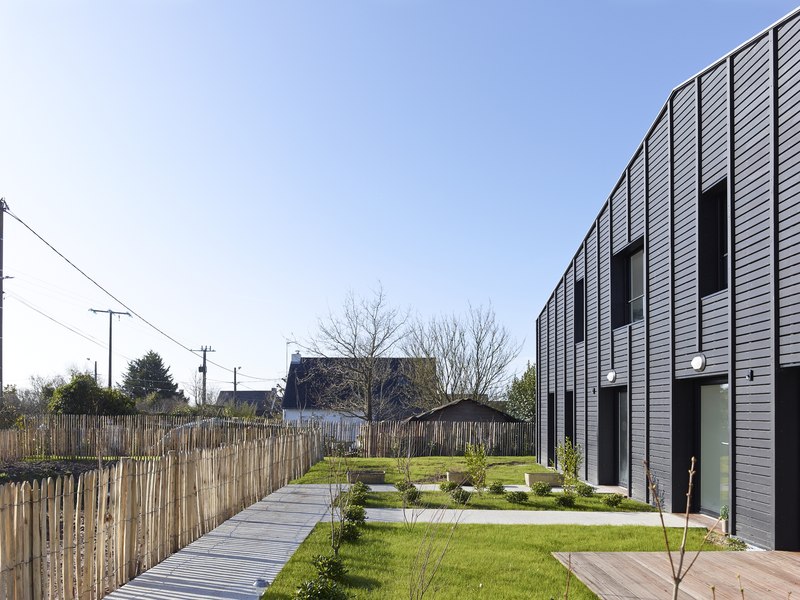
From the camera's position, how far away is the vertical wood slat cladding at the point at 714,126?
948 centimetres

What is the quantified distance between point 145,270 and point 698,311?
17654 mm

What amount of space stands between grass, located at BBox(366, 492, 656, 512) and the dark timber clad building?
615 millimetres

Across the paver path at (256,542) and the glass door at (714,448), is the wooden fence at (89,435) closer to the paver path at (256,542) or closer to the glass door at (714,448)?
the paver path at (256,542)

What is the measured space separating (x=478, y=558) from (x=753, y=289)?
4280mm

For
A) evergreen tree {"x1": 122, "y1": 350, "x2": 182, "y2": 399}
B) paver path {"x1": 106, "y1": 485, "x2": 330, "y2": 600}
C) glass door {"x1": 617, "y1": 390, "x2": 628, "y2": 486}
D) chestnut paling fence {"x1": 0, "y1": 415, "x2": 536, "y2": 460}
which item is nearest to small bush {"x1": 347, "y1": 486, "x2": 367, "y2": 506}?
paver path {"x1": 106, "y1": 485, "x2": 330, "y2": 600}

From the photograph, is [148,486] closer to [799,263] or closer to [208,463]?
[208,463]

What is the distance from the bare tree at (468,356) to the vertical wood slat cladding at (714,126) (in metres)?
25.6

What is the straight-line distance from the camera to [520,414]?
96.2 feet

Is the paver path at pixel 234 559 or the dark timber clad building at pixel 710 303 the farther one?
→ the dark timber clad building at pixel 710 303

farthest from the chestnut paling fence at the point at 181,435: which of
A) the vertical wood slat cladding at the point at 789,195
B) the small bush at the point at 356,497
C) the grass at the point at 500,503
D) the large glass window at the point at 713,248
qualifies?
the vertical wood slat cladding at the point at 789,195

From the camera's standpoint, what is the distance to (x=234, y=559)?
735 cm

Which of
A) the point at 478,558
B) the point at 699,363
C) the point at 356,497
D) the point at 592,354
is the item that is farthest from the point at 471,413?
the point at 478,558

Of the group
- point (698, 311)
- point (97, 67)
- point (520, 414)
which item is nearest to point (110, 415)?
point (520, 414)

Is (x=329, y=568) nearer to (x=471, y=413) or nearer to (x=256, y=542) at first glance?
(x=256, y=542)
